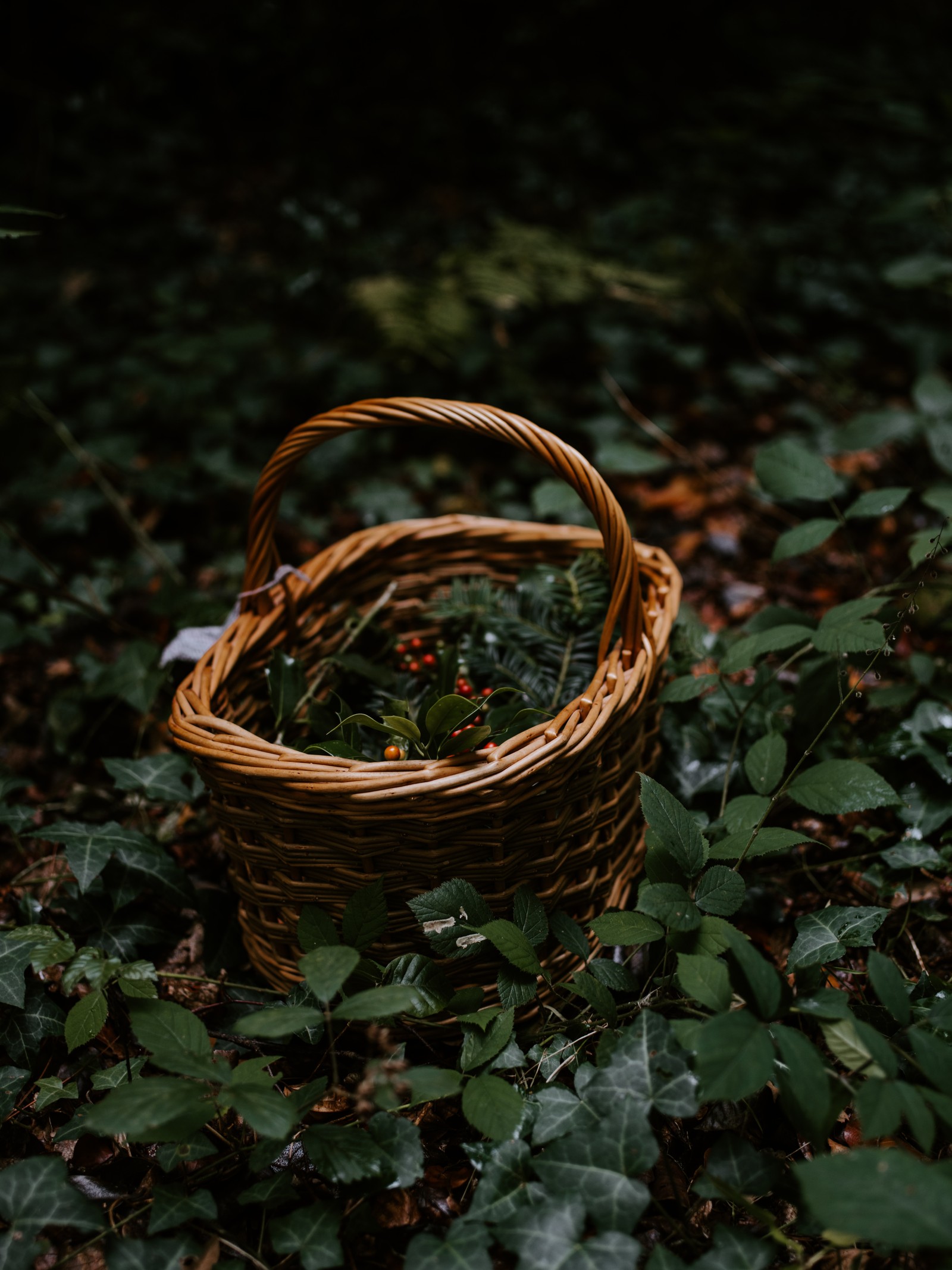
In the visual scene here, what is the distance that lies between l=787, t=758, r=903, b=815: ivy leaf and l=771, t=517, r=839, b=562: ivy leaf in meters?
0.44

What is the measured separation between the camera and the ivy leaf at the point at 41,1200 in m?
0.81

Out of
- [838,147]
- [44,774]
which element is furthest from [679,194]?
[44,774]

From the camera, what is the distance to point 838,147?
161 inches

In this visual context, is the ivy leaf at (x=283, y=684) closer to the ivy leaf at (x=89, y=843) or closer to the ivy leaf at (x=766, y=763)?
the ivy leaf at (x=89, y=843)

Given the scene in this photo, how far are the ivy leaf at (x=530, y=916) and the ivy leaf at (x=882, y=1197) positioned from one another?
0.41m

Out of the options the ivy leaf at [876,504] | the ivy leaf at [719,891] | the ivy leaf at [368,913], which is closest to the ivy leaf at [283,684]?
the ivy leaf at [368,913]

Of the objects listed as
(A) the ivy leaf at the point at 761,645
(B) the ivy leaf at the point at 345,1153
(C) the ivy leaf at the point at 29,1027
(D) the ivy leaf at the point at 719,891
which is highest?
(A) the ivy leaf at the point at 761,645

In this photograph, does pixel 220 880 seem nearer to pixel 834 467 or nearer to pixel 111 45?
pixel 834 467

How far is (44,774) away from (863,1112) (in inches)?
65.2

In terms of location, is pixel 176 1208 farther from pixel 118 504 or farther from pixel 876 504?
pixel 118 504

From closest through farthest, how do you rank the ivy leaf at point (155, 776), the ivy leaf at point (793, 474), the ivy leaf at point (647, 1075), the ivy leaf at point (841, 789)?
the ivy leaf at point (647, 1075) < the ivy leaf at point (841, 789) < the ivy leaf at point (155, 776) < the ivy leaf at point (793, 474)

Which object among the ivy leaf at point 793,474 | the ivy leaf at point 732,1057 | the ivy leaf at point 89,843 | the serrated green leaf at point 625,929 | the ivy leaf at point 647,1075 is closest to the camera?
the ivy leaf at point 732,1057

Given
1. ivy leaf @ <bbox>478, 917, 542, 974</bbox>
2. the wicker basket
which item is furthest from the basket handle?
ivy leaf @ <bbox>478, 917, 542, 974</bbox>

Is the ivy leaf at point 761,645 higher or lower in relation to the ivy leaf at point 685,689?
higher
